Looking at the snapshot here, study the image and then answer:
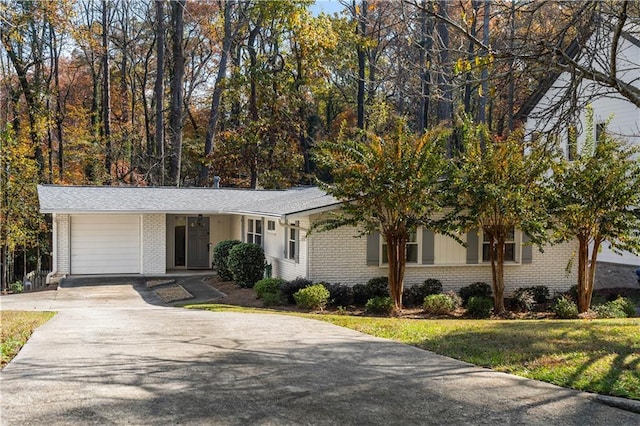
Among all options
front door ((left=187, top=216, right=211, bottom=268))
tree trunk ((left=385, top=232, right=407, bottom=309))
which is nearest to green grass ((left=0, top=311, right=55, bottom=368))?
tree trunk ((left=385, top=232, right=407, bottom=309))

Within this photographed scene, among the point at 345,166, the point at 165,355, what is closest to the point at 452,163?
the point at 345,166

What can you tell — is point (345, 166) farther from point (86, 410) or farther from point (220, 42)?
point (220, 42)

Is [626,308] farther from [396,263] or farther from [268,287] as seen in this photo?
[268,287]

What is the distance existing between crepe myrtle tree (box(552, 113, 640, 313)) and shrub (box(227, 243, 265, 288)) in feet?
28.3

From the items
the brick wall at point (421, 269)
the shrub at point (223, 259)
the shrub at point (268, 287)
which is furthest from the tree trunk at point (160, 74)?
the brick wall at point (421, 269)

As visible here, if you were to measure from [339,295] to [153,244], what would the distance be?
28.2ft

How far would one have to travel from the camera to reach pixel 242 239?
2256cm

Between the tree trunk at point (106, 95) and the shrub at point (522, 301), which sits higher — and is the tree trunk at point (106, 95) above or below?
above

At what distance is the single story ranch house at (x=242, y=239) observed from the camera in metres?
17.3

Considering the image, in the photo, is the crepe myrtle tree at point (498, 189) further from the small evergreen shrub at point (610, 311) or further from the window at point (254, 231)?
the window at point (254, 231)

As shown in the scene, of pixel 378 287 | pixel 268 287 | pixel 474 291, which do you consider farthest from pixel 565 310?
pixel 268 287

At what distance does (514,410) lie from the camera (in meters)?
5.96

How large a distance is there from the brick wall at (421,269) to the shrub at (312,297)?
1518mm

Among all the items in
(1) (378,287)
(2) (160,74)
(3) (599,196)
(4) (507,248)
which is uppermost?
(2) (160,74)
